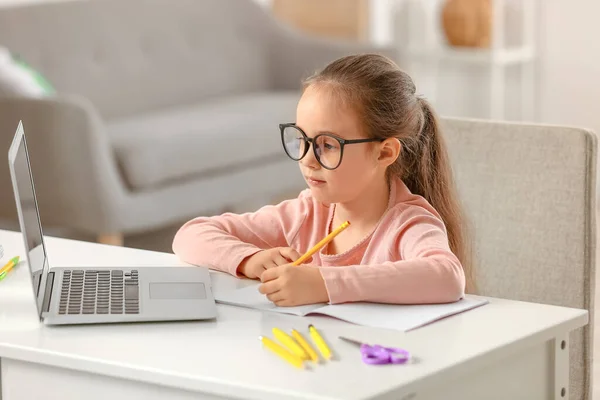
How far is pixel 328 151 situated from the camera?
161cm

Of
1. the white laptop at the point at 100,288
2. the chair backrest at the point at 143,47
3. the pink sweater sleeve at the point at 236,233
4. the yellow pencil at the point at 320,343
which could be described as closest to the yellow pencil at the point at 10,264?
the white laptop at the point at 100,288

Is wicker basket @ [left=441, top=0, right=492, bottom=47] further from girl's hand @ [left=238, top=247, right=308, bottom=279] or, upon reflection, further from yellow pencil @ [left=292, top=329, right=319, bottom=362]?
yellow pencil @ [left=292, top=329, right=319, bottom=362]

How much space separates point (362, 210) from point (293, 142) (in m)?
0.16

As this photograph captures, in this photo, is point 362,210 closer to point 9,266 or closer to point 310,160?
point 310,160

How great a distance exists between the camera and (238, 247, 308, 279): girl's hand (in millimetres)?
1650

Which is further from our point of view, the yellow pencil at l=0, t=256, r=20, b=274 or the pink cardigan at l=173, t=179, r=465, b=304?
the yellow pencil at l=0, t=256, r=20, b=274

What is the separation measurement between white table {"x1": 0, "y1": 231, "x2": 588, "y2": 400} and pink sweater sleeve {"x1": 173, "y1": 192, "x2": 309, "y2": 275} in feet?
0.79

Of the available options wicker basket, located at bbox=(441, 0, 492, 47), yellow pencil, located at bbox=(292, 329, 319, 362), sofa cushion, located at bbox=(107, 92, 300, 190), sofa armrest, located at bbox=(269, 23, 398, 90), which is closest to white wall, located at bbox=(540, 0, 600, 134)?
wicker basket, located at bbox=(441, 0, 492, 47)

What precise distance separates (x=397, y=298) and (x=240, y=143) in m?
2.79

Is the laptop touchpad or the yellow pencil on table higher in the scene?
the laptop touchpad

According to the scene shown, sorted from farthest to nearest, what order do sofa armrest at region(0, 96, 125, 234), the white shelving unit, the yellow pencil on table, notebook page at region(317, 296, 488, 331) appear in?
1. the white shelving unit
2. sofa armrest at region(0, 96, 125, 234)
3. the yellow pencil on table
4. notebook page at region(317, 296, 488, 331)

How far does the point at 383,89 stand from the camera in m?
1.66

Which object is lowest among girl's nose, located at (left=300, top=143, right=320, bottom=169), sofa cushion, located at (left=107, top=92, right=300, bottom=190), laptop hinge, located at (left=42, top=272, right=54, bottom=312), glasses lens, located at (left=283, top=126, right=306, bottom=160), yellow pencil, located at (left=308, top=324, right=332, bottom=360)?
sofa cushion, located at (left=107, top=92, right=300, bottom=190)

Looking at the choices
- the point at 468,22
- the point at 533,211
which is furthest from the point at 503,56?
the point at 533,211
